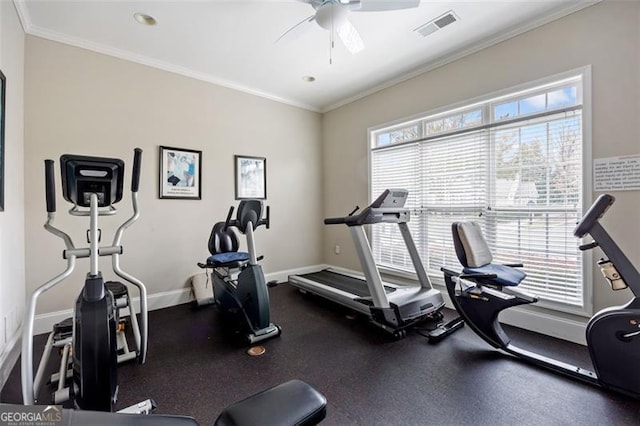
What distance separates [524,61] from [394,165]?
1749mm

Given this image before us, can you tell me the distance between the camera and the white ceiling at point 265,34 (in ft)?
8.18

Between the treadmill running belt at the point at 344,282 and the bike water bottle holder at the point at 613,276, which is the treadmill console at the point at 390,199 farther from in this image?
the bike water bottle holder at the point at 613,276

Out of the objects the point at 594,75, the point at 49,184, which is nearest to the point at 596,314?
the point at 594,75

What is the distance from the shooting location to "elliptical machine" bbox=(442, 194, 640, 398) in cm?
175

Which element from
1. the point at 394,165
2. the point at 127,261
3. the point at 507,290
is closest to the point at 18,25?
the point at 127,261

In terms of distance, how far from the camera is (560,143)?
2.61 metres

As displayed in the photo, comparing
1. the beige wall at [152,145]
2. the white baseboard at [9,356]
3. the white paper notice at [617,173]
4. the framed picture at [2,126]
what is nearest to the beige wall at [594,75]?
the white paper notice at [617,173]

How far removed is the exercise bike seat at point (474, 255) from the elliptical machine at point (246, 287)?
1.80 meters

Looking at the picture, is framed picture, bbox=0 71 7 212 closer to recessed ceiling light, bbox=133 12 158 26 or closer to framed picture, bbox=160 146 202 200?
recessed ceiling light, bbox=133 12 158 26

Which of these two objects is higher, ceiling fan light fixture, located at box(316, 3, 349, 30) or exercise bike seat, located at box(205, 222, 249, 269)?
ceiling fan light fixture, located at box(316, 3, 349, 30)

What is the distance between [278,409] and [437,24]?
3.32 meters

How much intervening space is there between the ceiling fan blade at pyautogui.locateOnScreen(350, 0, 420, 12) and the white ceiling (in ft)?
1.47

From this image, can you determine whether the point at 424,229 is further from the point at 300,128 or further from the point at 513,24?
the point at 300,128

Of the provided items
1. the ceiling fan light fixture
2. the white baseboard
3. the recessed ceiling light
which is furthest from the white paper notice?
the white baseboard
